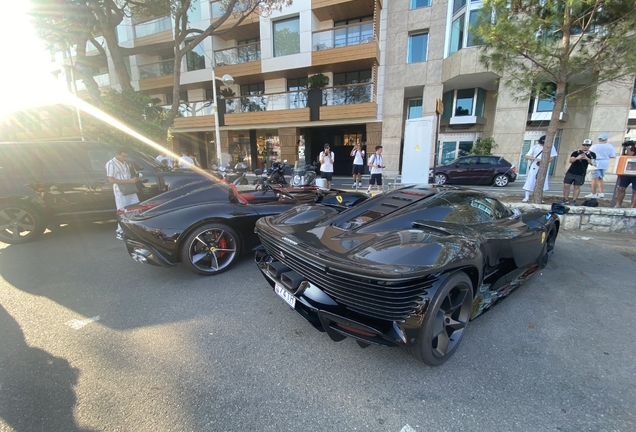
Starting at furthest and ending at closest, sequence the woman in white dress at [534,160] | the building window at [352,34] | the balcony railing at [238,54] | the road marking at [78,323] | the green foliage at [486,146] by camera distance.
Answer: the balcony railing at [238,54], the green foliage at [486,146], the building window at [352,34], the woman in white dress at [534,160], the road marking at [78,323]

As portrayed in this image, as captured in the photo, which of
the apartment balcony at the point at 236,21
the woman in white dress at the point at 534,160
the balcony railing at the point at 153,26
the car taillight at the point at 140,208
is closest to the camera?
the car taillight at the point at 140,208

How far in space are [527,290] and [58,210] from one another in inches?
285

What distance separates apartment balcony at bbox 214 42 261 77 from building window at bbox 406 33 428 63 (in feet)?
27.0

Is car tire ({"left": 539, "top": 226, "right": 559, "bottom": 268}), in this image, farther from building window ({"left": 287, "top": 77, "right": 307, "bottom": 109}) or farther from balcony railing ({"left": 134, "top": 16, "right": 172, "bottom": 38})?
balcony railing ({"left": 134, "top": 16, "right": 172, "bottom": 38})

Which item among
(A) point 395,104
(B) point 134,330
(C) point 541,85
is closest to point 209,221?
(B) point 134,330

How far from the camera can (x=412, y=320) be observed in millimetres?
1733

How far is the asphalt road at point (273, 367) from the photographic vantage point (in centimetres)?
161

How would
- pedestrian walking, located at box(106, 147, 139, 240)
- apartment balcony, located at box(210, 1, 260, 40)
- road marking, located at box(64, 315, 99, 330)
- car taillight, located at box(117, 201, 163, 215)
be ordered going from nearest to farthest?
road marking, located at box(64, 315, 99, 330)
car taillight, located at box(117, 201, 163, 215)
pedestrian walking, located at box(106, 147, 139, 240)
apartment balcony, located at box(210, 1, 260, 40)

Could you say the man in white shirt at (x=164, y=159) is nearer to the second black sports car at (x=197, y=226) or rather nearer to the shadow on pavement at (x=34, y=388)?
the second black sports car at (x=197, y=226)

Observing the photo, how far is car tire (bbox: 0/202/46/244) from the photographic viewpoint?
462cm

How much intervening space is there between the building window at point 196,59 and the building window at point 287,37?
4987mm

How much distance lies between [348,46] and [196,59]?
9.89 m

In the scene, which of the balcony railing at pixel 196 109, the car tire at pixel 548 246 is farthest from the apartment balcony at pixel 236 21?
the car tire at pixel 548 246

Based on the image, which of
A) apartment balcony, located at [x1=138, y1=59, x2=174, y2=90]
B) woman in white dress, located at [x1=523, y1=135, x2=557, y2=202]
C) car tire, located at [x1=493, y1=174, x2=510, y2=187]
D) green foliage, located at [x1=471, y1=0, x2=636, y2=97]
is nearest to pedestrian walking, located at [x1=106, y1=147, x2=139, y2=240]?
green foliage, located at [x1=471, y1=0, x2=636, y2=97]
